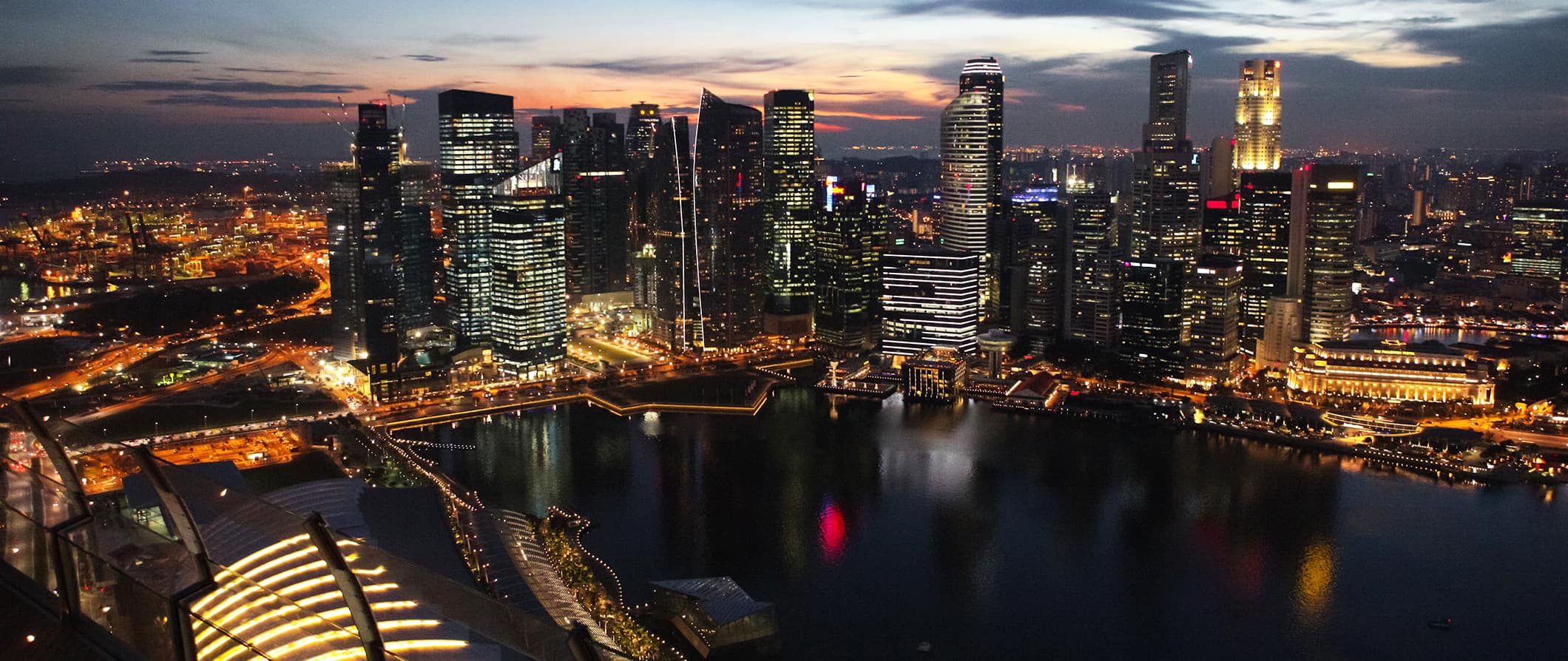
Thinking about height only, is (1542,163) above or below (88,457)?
above

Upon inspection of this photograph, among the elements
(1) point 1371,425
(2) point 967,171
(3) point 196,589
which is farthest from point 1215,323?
(3) point 196,589

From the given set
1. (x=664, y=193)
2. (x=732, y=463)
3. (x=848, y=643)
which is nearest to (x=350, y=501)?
(x=848, y=643)

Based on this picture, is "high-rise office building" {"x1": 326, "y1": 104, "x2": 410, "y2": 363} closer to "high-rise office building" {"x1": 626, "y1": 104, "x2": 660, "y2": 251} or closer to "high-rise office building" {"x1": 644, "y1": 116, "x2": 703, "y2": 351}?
"high-rise office building" {"x1": 644, "y1": 116, "x2": 703, "y2": 351}

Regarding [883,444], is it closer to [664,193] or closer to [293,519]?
[664,193]

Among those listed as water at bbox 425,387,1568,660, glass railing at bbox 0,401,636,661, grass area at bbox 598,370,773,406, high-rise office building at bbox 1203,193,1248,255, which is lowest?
water at bbox 425,387,1568,660

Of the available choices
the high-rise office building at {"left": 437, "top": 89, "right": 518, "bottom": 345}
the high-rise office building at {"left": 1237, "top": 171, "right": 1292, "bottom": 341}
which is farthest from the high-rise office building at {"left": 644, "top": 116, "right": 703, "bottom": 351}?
A: the high-rise office building at {"left": 1237, "top": 171, "right": 1292, "bottom": 341}
